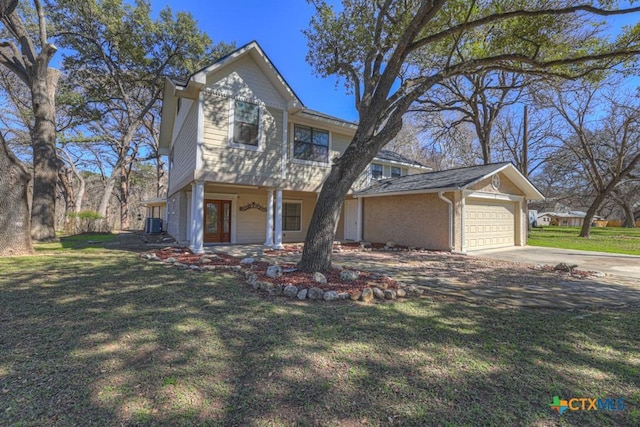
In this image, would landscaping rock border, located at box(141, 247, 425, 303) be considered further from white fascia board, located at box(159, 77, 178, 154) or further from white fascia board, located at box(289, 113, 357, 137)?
white fascia board, located at box(159, 77, 178, 154)

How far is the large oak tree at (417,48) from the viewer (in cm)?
613

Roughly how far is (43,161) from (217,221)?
764 centimetres

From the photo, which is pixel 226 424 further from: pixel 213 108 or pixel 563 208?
pixel 563 208

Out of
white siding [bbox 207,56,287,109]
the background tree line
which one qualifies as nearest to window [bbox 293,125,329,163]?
white siding [bbox 207,56,287,109]

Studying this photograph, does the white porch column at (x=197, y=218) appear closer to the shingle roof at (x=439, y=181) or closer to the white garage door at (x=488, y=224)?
the shingle roof at (x=439, y=181)

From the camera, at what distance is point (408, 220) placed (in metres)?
12.7

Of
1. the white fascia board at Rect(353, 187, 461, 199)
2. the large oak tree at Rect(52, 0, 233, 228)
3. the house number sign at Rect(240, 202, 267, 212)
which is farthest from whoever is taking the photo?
the large oak tree at Rect(52, 0, 233, 228)

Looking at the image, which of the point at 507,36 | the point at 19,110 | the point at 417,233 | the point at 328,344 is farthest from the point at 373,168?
the point at 19,110

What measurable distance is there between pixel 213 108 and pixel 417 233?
30.0ft

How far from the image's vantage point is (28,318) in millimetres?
3656

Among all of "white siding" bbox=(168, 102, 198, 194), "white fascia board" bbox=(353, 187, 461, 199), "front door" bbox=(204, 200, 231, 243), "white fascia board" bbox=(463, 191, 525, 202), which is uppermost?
"white siding" bbox=(168, 102, 198, 194)

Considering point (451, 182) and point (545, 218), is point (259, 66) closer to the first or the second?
point (451, 182)

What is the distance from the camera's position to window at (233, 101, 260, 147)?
390 inches

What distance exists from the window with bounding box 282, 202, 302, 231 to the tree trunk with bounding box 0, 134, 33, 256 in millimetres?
9021
